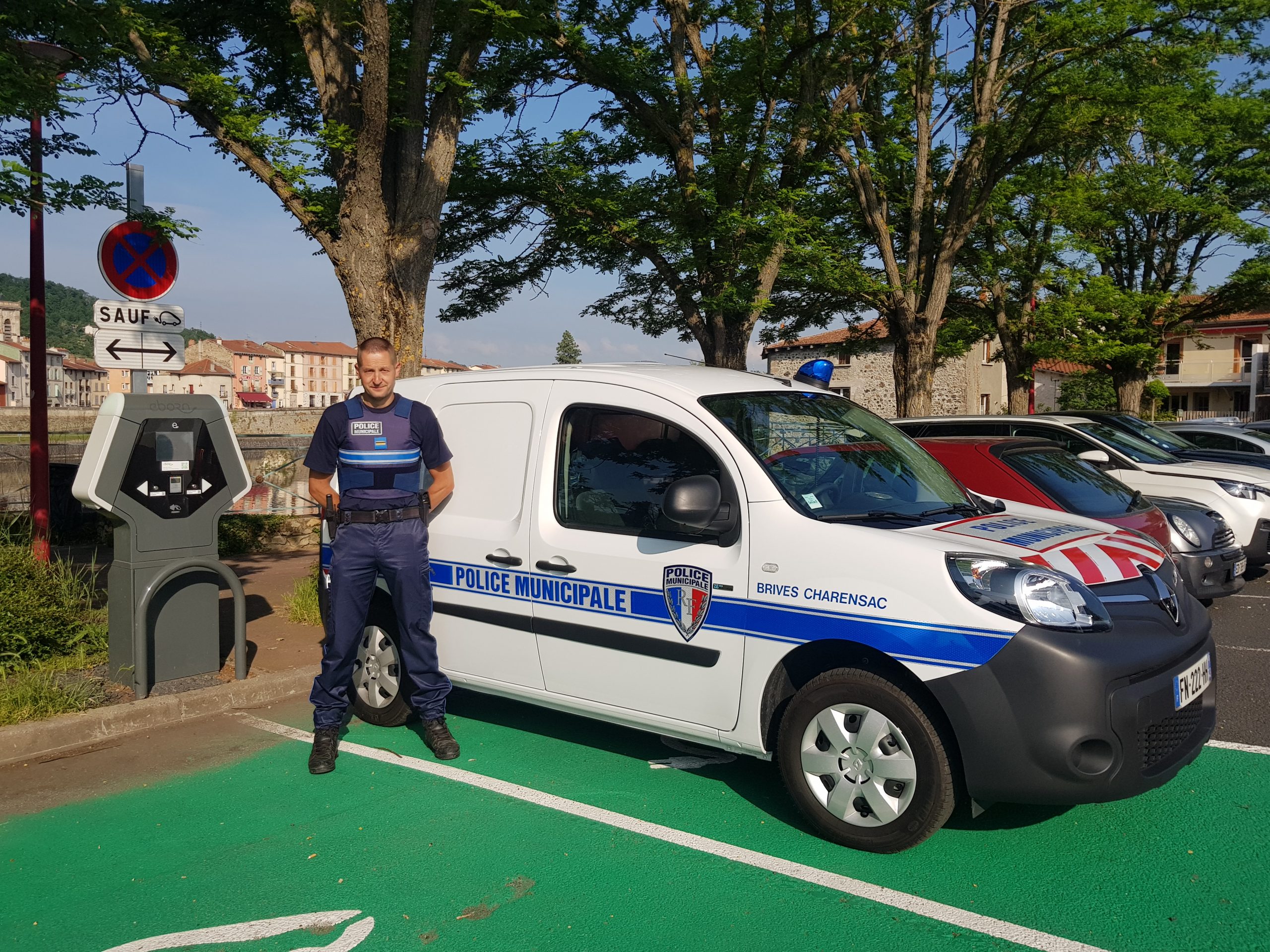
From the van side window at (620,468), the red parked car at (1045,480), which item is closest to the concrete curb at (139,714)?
the van side window at (620,468)

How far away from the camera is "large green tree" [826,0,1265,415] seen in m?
14.5

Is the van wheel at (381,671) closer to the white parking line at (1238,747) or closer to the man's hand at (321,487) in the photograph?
the man's hand at (321,487)

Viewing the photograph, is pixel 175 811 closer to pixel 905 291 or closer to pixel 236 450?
pixel 236 450

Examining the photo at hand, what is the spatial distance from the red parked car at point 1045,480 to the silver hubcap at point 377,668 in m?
4.00

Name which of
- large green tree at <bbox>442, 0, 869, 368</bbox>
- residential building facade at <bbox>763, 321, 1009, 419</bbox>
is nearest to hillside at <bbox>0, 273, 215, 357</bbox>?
residential building facade at <bbox>763, 321, 1009, 419</bbox>

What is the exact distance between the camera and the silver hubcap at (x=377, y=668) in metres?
5.32

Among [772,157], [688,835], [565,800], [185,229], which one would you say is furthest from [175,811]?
[772,157]

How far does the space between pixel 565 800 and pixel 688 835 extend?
644 mm

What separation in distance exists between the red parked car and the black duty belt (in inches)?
156

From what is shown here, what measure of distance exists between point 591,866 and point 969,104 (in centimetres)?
1629

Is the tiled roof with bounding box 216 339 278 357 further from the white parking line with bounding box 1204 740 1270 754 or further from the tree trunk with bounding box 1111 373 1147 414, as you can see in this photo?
the white parking line with bounding box 1204 740 1270 754

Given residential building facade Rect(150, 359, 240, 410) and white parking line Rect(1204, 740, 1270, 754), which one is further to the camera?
residential building facade Rect(150, 359, 240, 410)

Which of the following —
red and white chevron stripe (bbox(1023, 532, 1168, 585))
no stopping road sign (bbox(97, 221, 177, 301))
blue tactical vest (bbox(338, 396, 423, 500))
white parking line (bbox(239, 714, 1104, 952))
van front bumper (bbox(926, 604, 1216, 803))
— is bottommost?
white parking line (bbox(239, 714, 1104, 952))

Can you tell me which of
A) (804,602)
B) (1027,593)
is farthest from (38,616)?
(1027,593)
